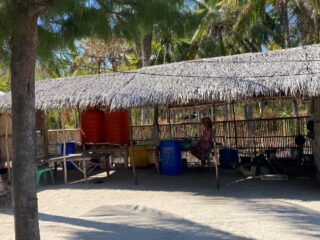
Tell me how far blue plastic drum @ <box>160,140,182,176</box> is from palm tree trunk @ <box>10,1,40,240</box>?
8.05 metres

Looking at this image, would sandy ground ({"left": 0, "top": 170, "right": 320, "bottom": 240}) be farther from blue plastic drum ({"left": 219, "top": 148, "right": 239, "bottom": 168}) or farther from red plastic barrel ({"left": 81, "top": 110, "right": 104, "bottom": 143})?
red plastic barrel ({"left": 81, "top": 110, "right": 104, "bottom": 143})

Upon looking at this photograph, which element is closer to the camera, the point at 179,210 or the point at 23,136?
the point at 23,136

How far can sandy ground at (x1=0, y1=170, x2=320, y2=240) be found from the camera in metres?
6.97

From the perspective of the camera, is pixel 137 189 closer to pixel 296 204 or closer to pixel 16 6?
pixel 296 204

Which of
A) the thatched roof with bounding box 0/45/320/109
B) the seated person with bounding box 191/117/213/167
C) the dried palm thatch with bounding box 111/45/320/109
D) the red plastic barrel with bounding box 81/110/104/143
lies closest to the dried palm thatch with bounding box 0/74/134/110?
the thatched roof with bounding box 0/45/320/109

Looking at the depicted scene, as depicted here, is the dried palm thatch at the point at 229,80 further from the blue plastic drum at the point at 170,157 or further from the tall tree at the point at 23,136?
the tall tree at the point at 23,136

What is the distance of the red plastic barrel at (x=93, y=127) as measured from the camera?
48.6 ft

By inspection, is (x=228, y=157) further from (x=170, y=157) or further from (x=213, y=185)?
(x=213, y=185)

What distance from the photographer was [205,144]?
1318 centimetres

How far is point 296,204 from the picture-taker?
29.0 ft

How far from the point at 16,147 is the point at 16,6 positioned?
4.75 ft

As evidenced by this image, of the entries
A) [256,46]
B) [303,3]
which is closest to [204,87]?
[303,3]

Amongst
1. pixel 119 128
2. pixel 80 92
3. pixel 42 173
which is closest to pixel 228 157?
pixel 119 128

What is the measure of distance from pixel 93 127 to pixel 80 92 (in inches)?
101
